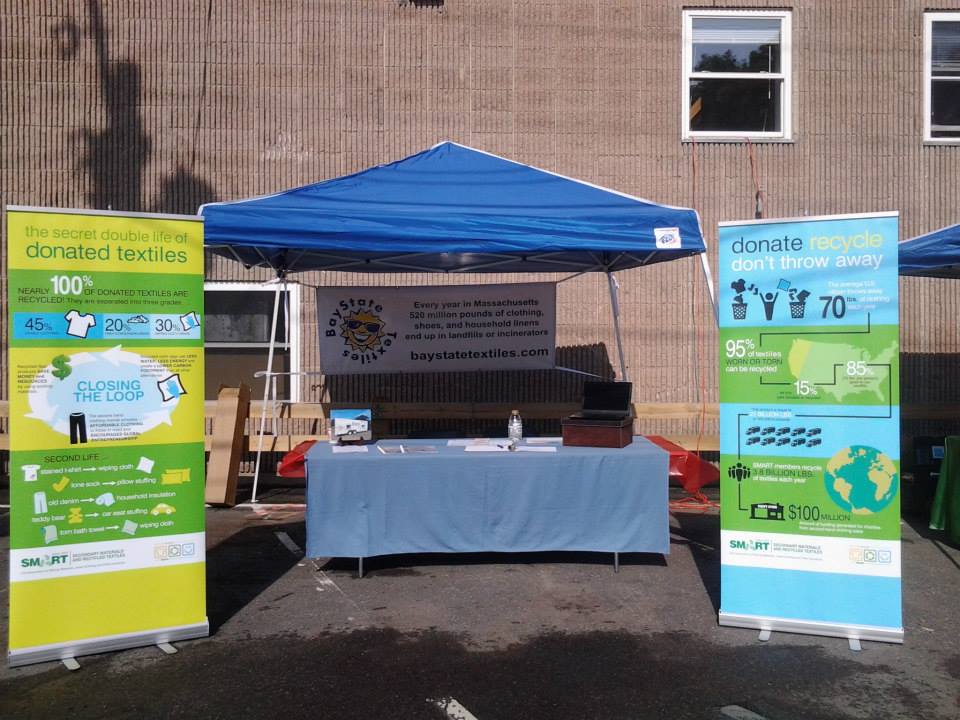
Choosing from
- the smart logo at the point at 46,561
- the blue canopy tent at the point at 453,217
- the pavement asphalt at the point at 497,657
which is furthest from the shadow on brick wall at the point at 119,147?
the smart logo at the point at 46,561

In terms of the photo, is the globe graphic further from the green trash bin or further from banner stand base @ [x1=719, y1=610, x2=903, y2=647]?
the green trash bin

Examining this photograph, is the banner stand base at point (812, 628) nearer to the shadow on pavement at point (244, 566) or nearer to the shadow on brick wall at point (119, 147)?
the shadow on pavement at point (244, 566)

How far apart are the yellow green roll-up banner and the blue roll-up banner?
125 inches

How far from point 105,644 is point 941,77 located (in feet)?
34.3

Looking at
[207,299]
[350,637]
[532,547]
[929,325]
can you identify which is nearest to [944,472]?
[929,325]

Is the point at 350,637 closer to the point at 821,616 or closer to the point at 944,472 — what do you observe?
the point at 821,616

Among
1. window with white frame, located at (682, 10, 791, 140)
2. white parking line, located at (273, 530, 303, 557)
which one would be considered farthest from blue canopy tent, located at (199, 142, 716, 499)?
window with white frame, located at (682, 10, 791, 140)

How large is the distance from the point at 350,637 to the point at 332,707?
2.96 feet

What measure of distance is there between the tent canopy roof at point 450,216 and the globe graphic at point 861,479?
Result: 2.15 meters

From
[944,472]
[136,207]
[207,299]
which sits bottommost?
[944,472]

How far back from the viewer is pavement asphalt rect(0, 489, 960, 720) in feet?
12.8

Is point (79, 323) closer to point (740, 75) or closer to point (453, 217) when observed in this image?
point (453, 217)

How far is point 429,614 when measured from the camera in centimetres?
517

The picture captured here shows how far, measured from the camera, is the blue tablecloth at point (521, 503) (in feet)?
19.3
